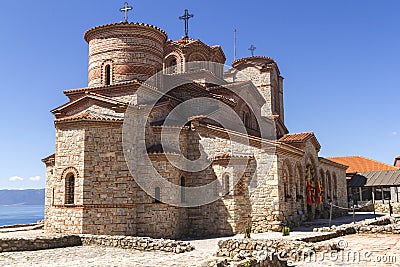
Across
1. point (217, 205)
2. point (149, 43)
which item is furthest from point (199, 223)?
point (149, 43)

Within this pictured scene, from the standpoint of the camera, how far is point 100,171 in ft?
47.0

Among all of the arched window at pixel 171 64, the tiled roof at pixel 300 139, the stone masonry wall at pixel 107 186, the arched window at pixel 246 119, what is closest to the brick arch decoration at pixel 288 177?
the tiled roof at pixel 300 139

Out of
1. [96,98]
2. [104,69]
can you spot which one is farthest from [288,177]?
[104,69]

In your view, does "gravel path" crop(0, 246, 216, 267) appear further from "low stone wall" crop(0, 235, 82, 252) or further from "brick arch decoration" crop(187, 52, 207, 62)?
"brick arch decoration" crop(187, 52, 207, 62)

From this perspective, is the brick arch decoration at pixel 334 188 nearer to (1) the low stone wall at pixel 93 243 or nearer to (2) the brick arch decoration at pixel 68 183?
(1) the low stone wall at pixel 93 243

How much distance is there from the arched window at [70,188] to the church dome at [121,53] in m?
4.80

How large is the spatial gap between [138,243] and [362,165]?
27.5 m

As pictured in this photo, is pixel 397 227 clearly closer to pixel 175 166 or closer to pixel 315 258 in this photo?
pixel 315 258

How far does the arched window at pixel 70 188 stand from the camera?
14359mm

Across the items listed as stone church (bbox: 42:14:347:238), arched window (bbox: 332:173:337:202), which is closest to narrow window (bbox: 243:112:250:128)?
stone church (bbox: 42:14:347:238)

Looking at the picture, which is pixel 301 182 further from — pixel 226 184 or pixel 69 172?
pixel 69 172

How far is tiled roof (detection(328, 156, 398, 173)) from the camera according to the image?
3350 centimetres

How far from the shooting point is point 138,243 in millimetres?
12125

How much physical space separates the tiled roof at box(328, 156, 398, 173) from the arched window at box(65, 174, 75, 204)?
1011 inches
